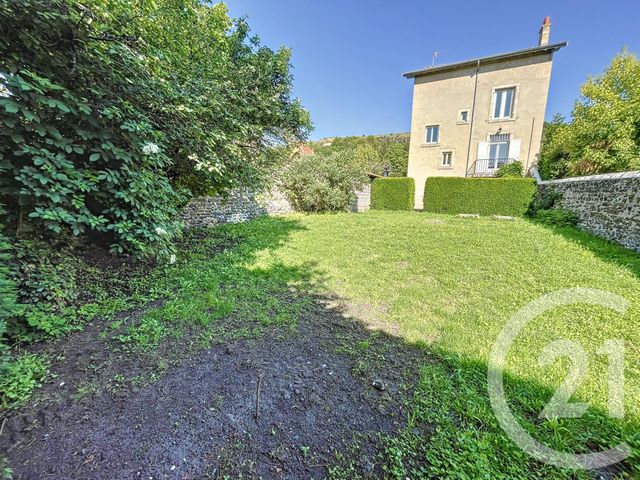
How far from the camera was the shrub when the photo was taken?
737cm

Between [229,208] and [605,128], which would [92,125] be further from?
[605,128]

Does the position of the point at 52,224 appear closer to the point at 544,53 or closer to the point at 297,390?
the point at 297,390

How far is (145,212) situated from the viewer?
2.89 meters

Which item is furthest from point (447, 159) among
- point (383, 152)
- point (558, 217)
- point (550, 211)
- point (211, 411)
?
point (211, 411)

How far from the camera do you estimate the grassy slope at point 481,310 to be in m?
1.57

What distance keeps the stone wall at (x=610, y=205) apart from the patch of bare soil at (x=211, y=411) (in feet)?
19.4

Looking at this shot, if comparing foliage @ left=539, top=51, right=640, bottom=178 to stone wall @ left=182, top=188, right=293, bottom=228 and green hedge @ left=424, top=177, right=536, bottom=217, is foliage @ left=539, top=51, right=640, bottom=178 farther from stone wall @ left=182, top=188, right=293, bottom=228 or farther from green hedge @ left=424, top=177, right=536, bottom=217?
stone wall @ left=182, top=188, right=293, bottom=228

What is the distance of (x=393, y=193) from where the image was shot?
1335cm

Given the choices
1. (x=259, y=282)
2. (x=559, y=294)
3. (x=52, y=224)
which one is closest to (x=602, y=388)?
(x=559, y=294)

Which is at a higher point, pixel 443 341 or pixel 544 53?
pixel 544 53

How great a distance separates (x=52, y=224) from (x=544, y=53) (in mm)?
19658

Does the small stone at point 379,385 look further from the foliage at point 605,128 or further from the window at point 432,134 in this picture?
the window at point 432,134

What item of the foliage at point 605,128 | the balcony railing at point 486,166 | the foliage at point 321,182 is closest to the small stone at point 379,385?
the foliage at point 321,182

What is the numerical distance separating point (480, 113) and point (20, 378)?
1878 cm
